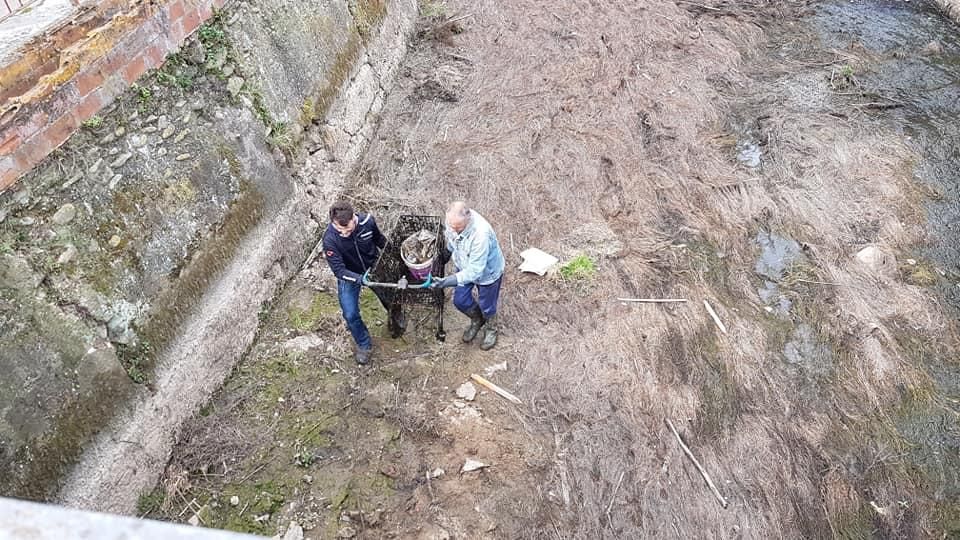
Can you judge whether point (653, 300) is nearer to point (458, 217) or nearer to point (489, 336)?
point (489, 336)

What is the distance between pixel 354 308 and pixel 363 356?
51 cm

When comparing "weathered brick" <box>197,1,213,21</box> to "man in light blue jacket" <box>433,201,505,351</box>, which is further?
"weathered brick" <box>197,1,213,21</box>

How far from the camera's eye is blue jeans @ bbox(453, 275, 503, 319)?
5.04m

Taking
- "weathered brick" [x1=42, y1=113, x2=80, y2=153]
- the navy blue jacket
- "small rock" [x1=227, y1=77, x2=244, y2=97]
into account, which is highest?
"weathered brick" [x1=42, y1=113, x2=80, y2=153]

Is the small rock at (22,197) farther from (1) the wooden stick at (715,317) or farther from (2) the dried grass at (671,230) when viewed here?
(1) the wooden stick at (715,317)

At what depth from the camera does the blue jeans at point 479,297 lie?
16.5 feet

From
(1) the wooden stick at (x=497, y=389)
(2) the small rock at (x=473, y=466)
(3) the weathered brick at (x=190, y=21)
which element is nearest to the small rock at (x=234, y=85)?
(3) the weathered brick at (x=190, y=21)

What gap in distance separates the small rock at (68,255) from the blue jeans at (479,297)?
8.72ft

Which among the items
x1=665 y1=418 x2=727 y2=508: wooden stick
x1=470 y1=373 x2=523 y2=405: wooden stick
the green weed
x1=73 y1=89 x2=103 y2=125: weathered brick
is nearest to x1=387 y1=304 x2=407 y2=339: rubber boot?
x1=470 y1=373 x2=523 y2=405: wooden stick

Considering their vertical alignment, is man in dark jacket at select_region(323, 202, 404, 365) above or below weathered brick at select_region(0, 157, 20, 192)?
below

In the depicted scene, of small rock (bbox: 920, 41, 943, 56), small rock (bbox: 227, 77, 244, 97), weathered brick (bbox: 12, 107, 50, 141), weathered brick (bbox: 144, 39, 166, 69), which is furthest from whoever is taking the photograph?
small rock (bbox: 920, 41, 943, 56)

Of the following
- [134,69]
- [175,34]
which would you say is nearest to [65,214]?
[134,69]

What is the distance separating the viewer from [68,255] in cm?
405

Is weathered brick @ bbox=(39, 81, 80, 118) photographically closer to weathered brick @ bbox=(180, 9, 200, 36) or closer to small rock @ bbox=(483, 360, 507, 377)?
weathered brick @ bbox=(180, 9, 200, 36)
